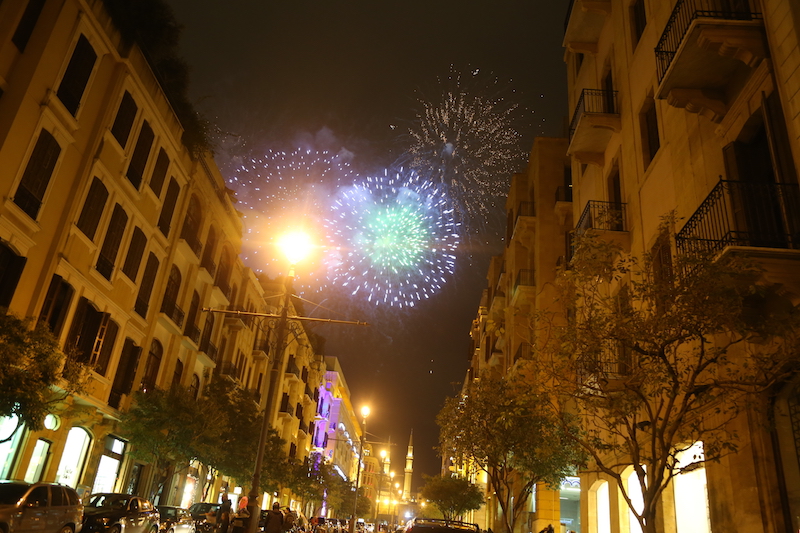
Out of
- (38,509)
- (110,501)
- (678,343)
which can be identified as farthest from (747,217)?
(110,501)

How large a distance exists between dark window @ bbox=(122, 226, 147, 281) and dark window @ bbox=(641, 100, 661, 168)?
18.7 meters

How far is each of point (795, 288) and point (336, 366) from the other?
85.7m

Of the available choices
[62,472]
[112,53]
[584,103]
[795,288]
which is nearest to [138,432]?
[62,472]

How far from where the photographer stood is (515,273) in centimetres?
3447

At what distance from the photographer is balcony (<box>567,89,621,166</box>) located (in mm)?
18766

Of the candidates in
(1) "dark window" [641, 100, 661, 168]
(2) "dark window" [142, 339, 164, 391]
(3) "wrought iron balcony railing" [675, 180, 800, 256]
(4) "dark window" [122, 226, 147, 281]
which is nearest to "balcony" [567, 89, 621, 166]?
(1) "dark window" [641, 100, 661, 168]

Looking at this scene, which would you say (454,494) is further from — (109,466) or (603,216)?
(603,216)

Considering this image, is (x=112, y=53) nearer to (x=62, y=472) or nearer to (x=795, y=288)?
(x=62, y=472)

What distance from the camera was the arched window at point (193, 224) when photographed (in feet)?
95.9

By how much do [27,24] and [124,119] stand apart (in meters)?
4.97

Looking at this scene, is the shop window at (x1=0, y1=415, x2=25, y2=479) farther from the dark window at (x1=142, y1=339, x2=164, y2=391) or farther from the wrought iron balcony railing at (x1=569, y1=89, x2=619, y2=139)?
the wrought iron balcony railing at (x1=569, y1=89, x2=619, y2=139)

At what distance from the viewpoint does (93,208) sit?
831 inches

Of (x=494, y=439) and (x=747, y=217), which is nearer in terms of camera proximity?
(x=747, y=217)

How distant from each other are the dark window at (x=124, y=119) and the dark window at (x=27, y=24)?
166 inches
